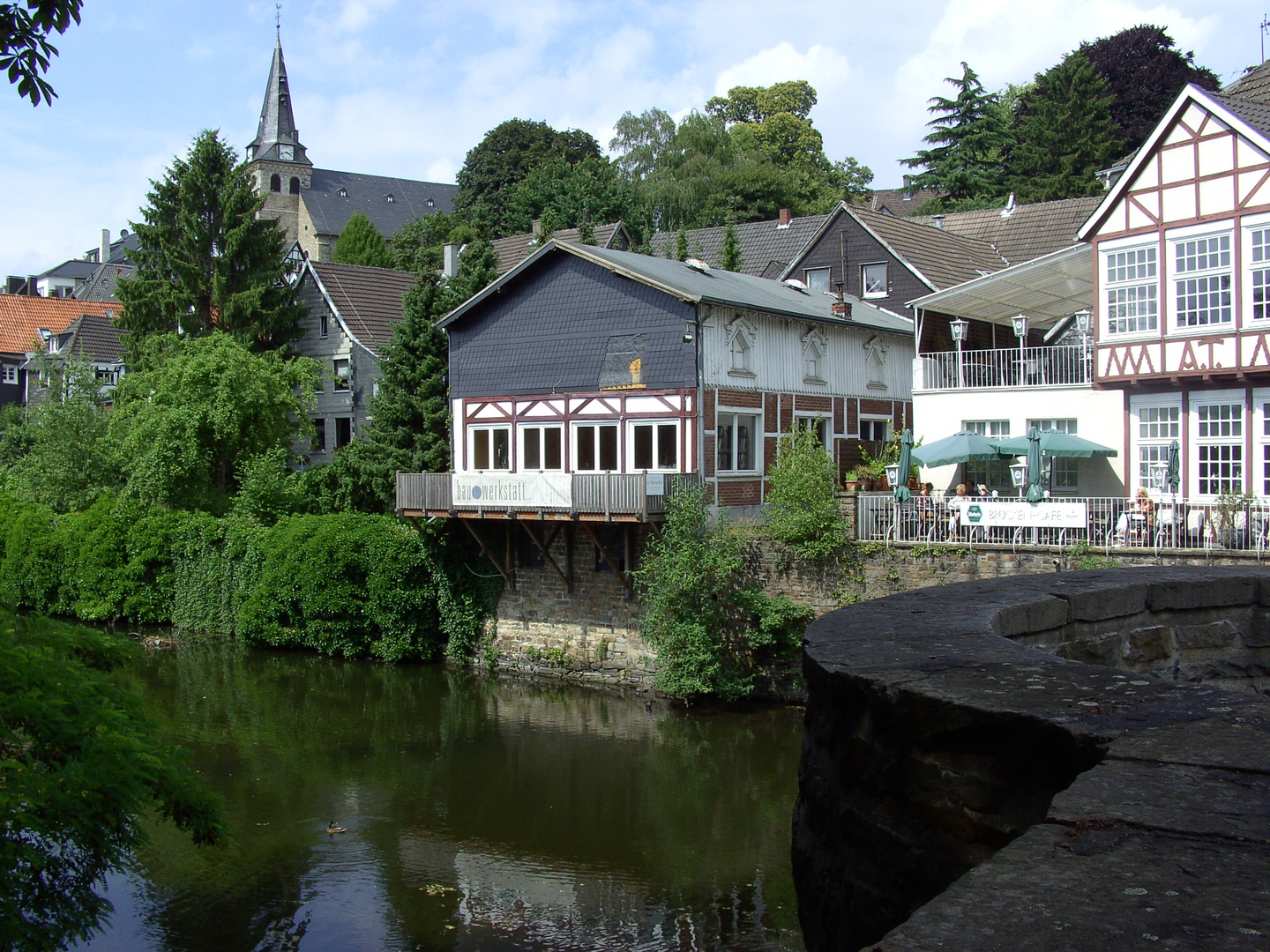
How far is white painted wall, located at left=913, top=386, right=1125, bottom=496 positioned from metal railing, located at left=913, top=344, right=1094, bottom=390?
235 mm

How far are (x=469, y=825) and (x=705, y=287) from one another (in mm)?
13202

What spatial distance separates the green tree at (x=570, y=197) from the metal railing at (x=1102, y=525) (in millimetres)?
27762

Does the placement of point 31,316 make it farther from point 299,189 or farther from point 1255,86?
point 1255,86

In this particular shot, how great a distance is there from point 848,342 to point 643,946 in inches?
747

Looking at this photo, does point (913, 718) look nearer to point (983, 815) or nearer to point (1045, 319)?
point (983, 815)

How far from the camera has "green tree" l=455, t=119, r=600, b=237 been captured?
6166 cm

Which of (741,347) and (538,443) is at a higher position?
(741,347)

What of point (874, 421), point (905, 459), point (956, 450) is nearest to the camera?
point (905, 459)

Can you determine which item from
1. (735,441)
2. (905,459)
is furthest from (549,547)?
(905,459)

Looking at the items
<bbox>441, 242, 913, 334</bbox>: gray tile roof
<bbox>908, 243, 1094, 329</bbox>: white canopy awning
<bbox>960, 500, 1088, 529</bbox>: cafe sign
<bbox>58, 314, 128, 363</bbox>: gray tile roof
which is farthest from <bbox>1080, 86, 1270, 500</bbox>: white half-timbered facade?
<bbox>58, 314, 128, 363</bbox>: gray tile roof

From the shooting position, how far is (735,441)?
25438 millimetres

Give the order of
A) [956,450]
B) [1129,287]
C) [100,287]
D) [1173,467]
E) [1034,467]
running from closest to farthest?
[1173,467], [1034,467], [1129,287], [956,450], [100,287]

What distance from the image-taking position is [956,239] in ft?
121

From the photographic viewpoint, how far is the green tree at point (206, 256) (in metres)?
41.1
